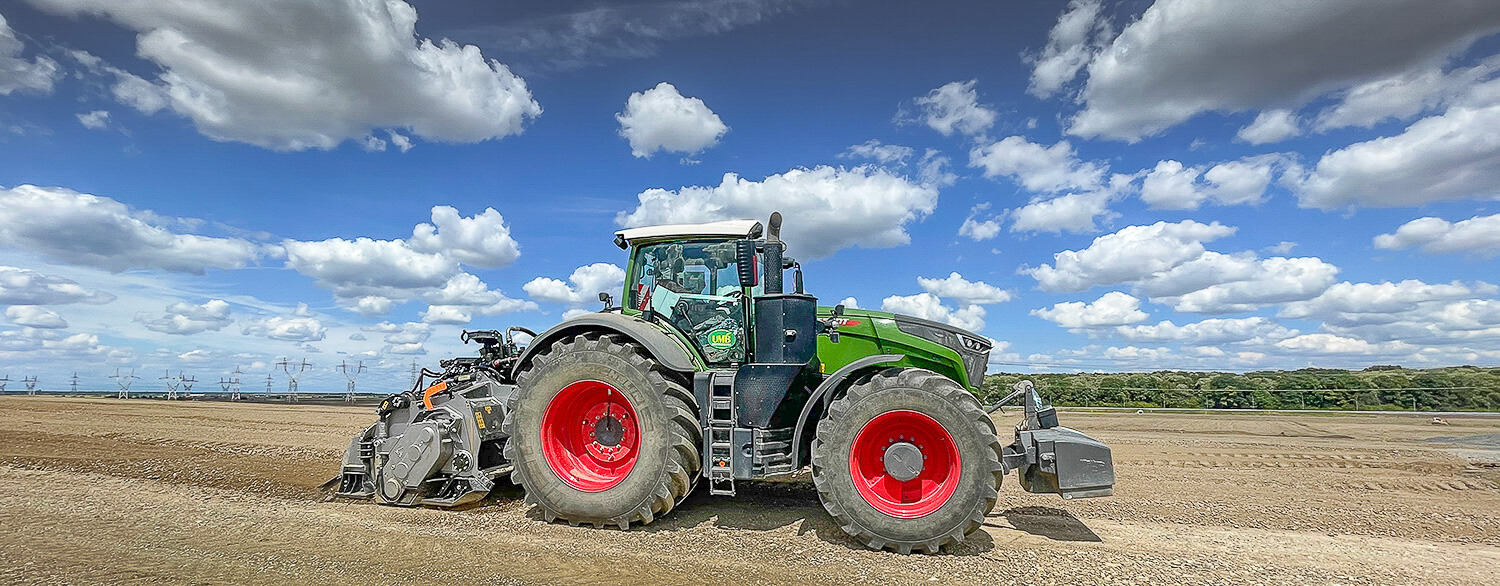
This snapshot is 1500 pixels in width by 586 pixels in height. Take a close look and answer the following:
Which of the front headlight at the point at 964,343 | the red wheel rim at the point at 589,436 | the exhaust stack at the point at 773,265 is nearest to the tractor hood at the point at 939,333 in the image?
the front headlight at the point at 964,343

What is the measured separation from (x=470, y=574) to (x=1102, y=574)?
4.37m

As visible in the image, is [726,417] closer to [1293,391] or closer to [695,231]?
[695,231]

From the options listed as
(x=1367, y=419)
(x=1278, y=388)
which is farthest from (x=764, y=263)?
(x=1278, y=388)

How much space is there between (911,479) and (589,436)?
3.03 meters

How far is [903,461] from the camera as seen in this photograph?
18.0 feet

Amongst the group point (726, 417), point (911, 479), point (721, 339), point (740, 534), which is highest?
point (721, 339)

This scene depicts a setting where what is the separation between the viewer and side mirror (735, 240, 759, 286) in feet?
20.0

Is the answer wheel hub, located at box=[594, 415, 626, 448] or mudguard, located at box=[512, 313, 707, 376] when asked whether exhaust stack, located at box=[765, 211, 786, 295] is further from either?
wheel hub, located at box=[594, 415, 626, 448]

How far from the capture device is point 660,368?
6438 millimetres

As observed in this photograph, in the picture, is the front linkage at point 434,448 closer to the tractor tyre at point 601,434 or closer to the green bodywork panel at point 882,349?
the tractor tyre at point 601,434

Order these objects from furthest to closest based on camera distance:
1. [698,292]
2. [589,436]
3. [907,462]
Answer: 1. [698,292]
2. [589,436]
3. [907,462]

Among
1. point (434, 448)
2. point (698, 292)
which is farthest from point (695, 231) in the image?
point (434, 448)

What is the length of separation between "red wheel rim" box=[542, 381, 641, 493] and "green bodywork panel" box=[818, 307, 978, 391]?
1862 mm

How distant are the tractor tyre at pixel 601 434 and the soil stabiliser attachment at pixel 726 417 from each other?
0.05ft
